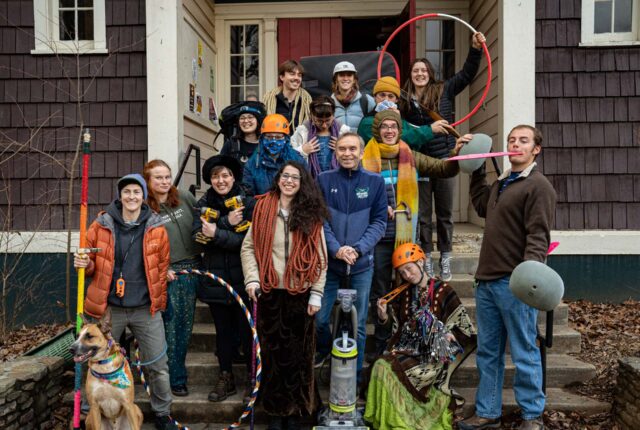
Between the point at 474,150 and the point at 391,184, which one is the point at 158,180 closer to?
the point at 391,184

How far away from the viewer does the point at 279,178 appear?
3455mm

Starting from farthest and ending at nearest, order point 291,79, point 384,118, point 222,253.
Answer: point 291,79
point 384,118
point 222,253

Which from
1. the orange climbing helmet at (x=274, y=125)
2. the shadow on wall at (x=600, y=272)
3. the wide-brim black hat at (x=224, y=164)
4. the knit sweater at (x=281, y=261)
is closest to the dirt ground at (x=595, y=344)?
the shadow on wall at (x=600, y=272)

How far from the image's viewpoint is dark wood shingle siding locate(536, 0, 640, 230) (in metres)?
5.75

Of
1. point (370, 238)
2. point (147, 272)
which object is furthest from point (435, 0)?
point (147, 272)

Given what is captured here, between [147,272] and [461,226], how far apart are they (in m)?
4.34

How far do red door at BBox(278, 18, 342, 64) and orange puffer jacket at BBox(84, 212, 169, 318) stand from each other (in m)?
4.60

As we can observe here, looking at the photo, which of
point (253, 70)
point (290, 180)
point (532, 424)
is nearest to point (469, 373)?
point (532, 424)

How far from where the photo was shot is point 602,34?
5875 mm

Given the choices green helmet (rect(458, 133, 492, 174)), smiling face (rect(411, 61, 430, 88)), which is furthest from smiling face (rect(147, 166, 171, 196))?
smiling face (rect(411, 61, 430, 88))

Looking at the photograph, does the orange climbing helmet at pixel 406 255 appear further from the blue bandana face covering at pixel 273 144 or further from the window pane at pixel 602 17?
the window pane at pixel 602 17

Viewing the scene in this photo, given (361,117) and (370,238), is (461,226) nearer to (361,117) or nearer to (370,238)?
(361,117)

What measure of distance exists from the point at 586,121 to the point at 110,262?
5067 mm

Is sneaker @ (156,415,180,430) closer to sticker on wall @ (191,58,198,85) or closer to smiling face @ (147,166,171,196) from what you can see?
smiling face @ (147,166,171,196)
